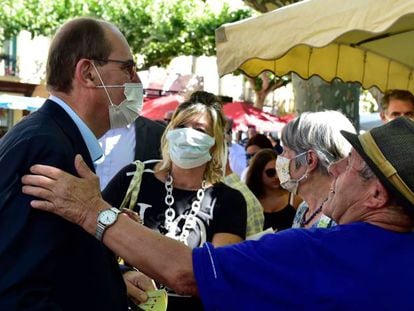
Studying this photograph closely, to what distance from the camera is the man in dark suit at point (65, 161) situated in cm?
205

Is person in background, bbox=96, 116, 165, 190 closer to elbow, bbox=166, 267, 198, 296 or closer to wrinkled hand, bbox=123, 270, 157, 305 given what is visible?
wrinkled hand, bbox=123, 270, 157, 305

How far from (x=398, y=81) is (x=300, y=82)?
1.63 meters

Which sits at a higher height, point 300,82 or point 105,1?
point 105,1

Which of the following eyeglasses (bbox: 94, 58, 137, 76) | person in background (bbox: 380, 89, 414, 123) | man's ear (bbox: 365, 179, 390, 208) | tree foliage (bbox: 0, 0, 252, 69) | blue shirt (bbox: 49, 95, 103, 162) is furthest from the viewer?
tree foliage (bbox: 0, 0, 252, 69)

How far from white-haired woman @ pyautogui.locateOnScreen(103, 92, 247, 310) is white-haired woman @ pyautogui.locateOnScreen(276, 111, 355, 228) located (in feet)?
1.16

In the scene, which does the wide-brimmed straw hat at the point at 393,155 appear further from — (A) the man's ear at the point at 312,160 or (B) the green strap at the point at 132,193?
(B) the green strap at the point at 132,193

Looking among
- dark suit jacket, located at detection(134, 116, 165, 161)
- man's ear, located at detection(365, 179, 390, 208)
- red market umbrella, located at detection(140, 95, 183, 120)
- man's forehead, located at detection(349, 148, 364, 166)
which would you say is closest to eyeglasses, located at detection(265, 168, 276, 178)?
dark suit jacket, located at detection(134, 116, 165, 161)

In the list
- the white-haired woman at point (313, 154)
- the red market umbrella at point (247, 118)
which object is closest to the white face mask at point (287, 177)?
the white-haired woman at point (313, 154)

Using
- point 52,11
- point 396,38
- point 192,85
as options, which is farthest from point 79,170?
point 52,11

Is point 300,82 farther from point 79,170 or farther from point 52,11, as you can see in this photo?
point 52,11

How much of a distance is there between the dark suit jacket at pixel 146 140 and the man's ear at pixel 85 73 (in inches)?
120

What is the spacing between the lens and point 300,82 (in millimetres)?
7805

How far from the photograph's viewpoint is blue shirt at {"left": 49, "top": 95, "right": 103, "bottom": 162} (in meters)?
2.41

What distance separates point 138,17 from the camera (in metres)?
21.8
